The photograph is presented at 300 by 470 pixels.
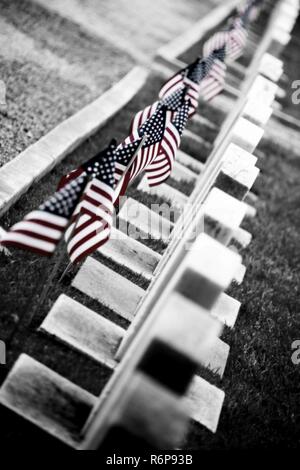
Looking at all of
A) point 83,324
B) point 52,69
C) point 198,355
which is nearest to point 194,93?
point 52,69

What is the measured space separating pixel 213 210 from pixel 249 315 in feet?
7.76

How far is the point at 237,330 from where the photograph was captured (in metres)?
5.18

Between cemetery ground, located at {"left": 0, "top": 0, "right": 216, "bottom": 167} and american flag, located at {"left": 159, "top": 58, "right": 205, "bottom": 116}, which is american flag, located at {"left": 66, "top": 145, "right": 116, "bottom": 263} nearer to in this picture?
cemetery ground, located at {"left": 0, "top": 0, "right": 216, "bottom": 167}

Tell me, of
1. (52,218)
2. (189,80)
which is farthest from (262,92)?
(52,218)

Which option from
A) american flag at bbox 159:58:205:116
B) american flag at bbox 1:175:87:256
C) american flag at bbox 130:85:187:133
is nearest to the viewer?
american flag at bbox 1:175:87:256

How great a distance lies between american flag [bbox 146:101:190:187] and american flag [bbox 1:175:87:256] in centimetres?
190

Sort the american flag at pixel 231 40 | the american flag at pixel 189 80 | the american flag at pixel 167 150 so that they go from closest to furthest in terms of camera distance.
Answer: the american flag at pixel 167 150 < the american flag at pixel 189 80 < the american flag at pixel 231 40

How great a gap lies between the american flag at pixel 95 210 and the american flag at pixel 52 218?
0.20 metres

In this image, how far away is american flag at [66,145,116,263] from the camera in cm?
370

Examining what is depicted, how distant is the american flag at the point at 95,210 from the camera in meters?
3.70

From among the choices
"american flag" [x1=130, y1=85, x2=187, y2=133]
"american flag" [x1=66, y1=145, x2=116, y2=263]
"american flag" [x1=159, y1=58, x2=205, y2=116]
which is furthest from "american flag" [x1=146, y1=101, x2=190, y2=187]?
"american flag" [x1=66, y1=145, x2=116, y2=263]

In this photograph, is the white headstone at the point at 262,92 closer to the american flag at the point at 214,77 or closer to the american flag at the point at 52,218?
the american flag at the point at 214,77

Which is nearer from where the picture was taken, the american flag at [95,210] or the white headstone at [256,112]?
the american flag at [95,210]

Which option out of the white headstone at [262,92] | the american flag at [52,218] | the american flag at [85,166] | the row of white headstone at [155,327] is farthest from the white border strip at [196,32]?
the american flag at [52,218]
